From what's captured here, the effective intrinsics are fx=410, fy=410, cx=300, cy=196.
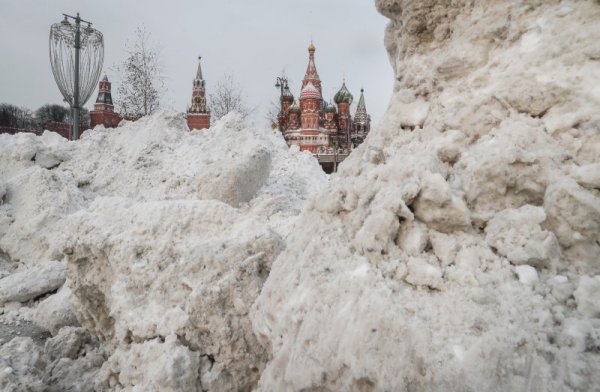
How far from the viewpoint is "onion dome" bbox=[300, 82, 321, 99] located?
31.1 metres

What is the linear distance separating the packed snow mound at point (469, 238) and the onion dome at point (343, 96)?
1409 inches

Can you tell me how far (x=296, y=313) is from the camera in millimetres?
1651

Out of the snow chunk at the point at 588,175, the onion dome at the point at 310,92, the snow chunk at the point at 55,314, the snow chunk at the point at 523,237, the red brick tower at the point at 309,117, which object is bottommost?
the snow chunk at the point at 55,314

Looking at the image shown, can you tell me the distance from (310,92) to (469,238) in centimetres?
3071

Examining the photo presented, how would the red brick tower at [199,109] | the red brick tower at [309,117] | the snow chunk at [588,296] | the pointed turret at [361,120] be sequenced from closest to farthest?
the snow chunk at [588,296]
the red brick tower at [199,109]
the red brick tower at [309,117]
the pointed turret at [361,120]

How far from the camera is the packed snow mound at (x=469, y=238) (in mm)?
1260

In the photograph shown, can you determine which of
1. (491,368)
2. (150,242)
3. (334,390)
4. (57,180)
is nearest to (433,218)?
(491,368)

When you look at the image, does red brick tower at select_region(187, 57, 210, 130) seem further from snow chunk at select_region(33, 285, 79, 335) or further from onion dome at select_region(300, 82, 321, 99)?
snow chunk at select_region(33, 285, 79, 335)

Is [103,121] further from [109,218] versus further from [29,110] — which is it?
[109,218]

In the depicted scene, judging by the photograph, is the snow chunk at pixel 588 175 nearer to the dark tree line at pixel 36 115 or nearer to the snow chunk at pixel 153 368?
the snow chunk at pixel 153 368

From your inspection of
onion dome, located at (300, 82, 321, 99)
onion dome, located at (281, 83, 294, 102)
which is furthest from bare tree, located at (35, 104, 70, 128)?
onion dome, located at (300, 82, 321, 99)

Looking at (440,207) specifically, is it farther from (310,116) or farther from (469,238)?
(310,116)

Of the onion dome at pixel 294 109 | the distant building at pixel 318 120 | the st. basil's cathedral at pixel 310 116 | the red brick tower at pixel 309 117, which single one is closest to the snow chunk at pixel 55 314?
the distant building at pixel 318 120

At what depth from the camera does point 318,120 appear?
31.2 meters
